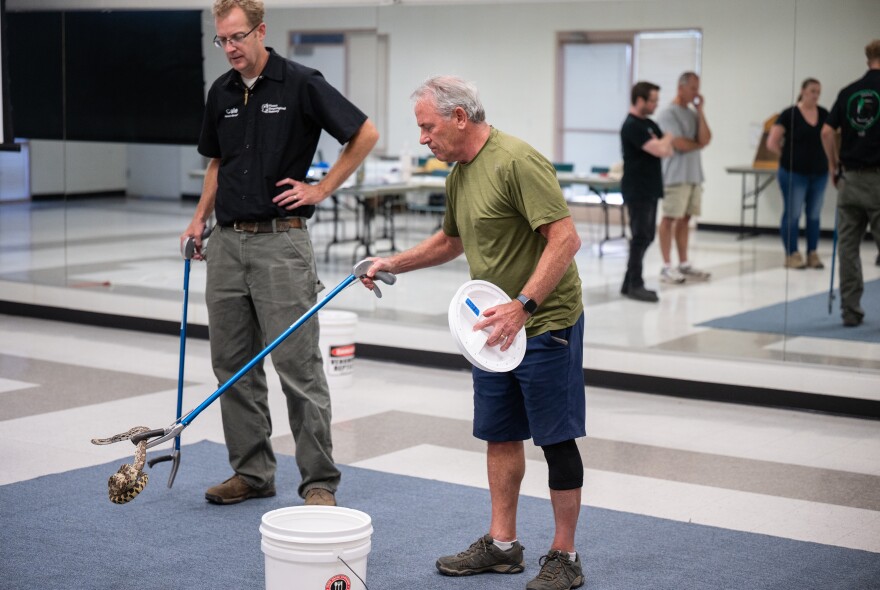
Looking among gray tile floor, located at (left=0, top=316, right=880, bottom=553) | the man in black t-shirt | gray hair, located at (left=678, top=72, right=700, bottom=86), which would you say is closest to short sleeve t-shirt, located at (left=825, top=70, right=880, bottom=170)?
gray tile floor, located at (left=0, top=316, right=880, bottom=553)

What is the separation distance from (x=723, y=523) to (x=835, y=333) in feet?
7.48

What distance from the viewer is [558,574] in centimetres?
338

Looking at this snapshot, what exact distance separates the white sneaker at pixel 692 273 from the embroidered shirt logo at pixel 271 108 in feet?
14.4

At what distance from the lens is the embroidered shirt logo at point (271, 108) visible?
13.4 ft

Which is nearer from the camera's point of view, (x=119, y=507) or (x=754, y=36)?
(x=119, y=507)

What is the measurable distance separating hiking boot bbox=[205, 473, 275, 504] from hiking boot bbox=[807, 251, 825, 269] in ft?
10.7

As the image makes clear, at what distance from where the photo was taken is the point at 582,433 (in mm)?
3404

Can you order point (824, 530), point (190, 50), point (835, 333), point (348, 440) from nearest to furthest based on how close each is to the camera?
point (824, 530) → point (348, 440) → point (835, 333) → point (190, 50)

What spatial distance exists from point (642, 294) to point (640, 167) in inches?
35.9

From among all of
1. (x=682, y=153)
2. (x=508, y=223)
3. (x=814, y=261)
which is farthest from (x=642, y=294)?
(x=508, y=223)

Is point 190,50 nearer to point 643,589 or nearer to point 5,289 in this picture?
point 5,289

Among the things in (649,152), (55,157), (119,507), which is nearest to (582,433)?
(119,507)

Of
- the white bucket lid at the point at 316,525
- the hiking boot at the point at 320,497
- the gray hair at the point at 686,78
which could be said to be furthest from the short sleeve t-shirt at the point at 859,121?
the white bucket lid at the point at 316,525

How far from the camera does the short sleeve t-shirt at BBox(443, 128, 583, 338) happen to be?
3.27 m
